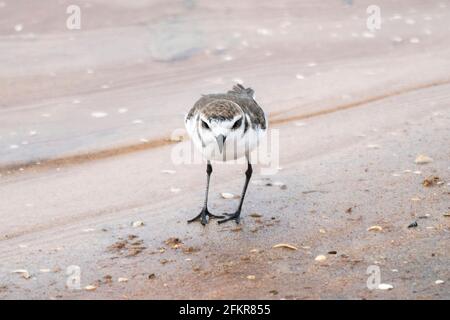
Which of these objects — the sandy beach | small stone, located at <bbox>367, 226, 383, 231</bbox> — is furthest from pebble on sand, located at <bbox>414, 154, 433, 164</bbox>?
small stone, located at <bbox>367, 226, 383, 231</bbox>

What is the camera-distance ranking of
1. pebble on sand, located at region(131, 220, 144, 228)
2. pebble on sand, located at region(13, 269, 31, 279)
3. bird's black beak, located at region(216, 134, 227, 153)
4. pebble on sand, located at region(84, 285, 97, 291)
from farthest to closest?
pebble on sand, located at region(131, 220, 144, 228), bird's black beak, located at region(216, 134, 227, 153), pebble on sand, located at region(13, 269, 31, 279), pebble on sand, located at region(84, 285, 97, 291)

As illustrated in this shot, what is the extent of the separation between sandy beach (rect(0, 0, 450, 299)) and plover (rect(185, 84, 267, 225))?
0.52 metres

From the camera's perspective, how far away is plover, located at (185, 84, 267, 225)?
19.7 feet

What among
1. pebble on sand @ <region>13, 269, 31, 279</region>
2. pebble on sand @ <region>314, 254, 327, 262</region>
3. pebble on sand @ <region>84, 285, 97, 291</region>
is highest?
pebble on sand @ <region>314, 254, 327, 262</region>

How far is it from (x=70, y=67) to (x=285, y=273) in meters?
5.00

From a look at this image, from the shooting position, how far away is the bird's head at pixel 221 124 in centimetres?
598

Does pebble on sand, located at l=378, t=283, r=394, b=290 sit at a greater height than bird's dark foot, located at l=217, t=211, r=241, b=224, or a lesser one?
greater

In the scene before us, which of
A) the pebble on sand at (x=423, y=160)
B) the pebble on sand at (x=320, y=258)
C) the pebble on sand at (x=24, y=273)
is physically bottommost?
the pebble on sand at (x=24, y=273)

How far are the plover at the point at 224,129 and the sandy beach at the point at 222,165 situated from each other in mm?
516

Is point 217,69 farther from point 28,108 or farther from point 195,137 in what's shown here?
point 195,137

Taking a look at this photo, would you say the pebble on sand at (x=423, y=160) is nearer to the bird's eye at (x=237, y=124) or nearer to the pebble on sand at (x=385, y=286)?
the bird's eye at (x=237, y=124)

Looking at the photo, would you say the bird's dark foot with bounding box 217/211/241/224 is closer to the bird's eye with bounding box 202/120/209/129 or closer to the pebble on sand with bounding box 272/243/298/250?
the pebble on sand with bounding box 272/243/298/250

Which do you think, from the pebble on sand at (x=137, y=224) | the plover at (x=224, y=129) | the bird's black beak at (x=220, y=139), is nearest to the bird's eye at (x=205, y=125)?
the plover at (x=224, y=129)

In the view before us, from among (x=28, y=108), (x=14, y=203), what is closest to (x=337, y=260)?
(x=14, y=203)
